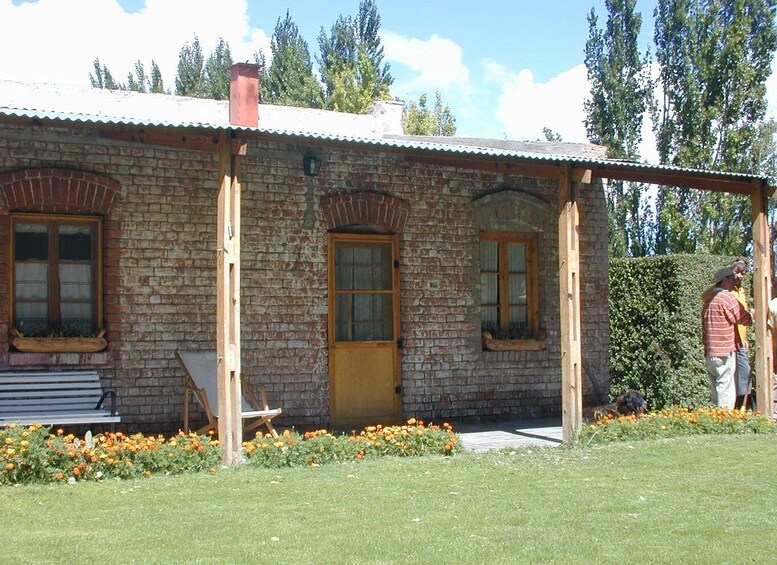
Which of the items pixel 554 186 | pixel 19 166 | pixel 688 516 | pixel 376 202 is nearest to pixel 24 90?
pixel 19 166

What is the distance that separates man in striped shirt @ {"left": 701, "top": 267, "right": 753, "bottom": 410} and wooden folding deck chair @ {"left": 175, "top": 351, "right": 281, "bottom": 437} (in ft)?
16.0

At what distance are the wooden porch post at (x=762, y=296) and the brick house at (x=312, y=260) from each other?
627mm

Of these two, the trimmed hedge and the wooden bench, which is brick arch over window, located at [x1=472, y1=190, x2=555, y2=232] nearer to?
the trimmed hedge

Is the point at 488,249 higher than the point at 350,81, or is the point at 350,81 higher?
the point at 350,81

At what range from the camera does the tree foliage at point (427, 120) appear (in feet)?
120

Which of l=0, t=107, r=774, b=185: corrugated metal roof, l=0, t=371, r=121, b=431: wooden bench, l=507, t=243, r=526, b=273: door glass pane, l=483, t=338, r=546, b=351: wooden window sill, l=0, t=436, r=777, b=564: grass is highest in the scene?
l=0, t=107, r=774, b=185: corrugated metal roof

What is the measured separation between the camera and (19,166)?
10445mm

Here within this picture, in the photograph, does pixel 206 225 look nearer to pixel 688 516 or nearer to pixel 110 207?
pixel 110 207

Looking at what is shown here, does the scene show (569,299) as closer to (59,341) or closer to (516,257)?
(516,257)

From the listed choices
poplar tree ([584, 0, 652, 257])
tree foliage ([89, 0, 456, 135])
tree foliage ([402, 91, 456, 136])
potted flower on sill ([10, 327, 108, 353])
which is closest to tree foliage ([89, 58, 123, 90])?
tree foliage ([89, 0, 456, 135])

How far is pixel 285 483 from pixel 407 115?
30456mm

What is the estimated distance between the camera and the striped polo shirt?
11.5 metres

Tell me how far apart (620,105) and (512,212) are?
10495mm

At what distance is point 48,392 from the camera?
10.2 metres
